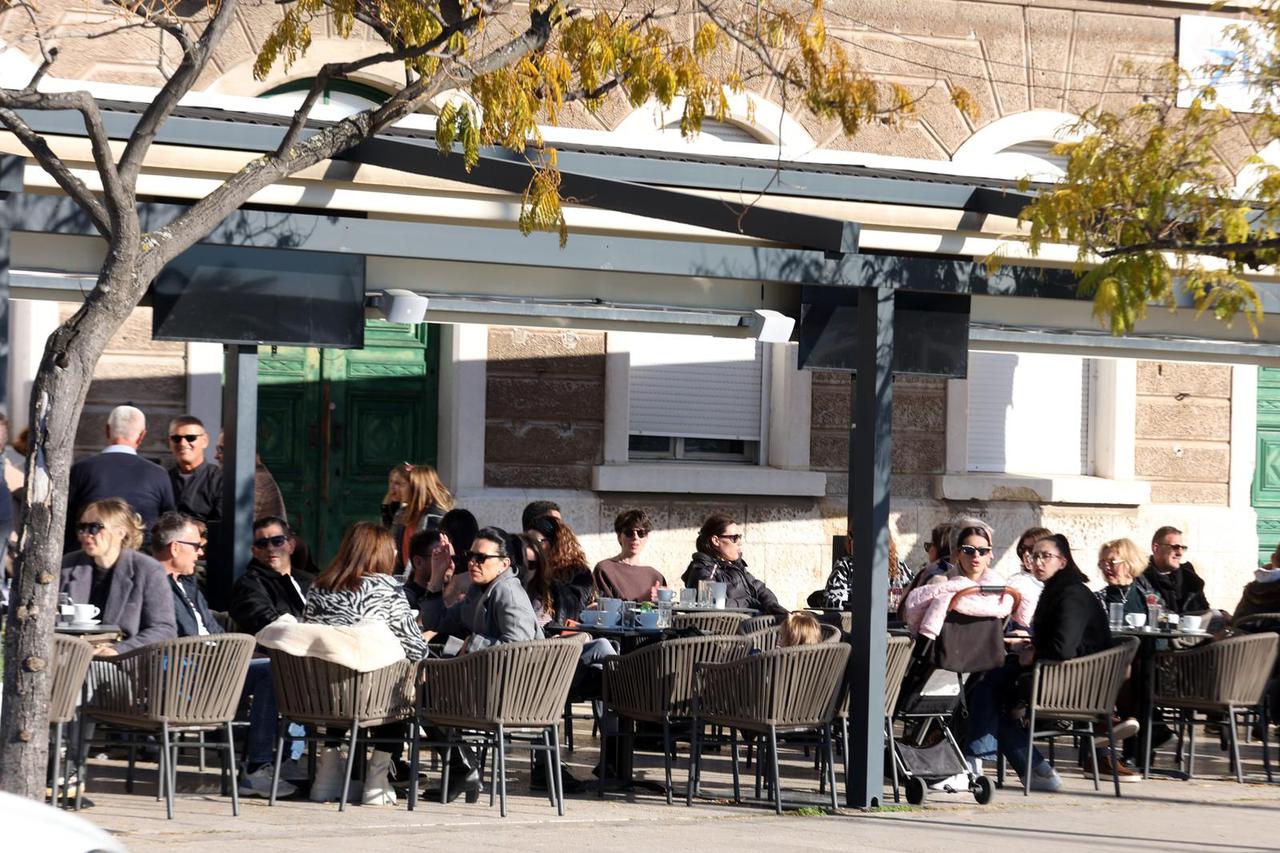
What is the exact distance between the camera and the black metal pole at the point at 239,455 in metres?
10.6

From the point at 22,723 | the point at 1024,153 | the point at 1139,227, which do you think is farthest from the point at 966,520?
the point at 1024,153

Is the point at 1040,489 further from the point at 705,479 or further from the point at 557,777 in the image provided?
the point at 557,777

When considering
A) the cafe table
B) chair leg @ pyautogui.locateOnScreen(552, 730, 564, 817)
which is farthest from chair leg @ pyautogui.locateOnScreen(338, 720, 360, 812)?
the cafe table

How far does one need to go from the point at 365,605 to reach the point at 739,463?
7.47 meters

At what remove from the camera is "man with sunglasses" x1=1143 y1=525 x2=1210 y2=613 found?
12.5m

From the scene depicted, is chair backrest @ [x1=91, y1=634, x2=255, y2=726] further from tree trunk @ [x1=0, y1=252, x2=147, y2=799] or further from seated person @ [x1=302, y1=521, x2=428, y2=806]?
tree trunk @ [x1=0, y1=252, x2=147, y2=799]

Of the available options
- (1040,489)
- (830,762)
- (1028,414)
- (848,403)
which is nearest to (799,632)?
(830,762)

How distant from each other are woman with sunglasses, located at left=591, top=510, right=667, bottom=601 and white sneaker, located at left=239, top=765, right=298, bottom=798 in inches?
105

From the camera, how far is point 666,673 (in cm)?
941

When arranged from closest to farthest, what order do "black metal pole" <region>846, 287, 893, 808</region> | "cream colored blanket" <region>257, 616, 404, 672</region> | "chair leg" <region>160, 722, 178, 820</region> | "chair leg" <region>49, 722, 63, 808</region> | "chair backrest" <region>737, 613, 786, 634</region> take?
"chair leg" <region>49, 722, 63, 808</region> < "chair leg" <region>160, 722, 178, 820</region> < "cream colored blanket" <region>257, 616, 404, 672</region> < "black metal pole" <region>846, 287, 893, 808</region> < "chair backrest" <region>737, 613, 786, 634</region>

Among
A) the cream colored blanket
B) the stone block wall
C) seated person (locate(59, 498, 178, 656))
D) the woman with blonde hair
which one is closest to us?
the cream colored blanket

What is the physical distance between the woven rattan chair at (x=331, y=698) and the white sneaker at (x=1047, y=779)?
11.1ft

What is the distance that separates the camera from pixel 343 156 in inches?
384

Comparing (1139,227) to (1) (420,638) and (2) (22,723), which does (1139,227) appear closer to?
(1) (420,638)
